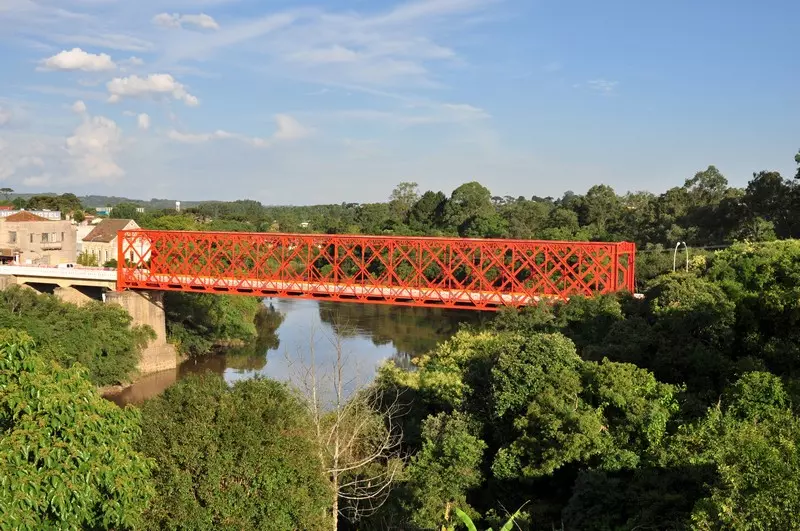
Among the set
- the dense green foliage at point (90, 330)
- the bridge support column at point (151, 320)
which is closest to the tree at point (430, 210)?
the bridge support column at point (151, 320)

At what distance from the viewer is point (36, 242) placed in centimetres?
4191

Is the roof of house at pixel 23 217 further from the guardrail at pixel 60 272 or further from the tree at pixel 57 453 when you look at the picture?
the tree at pixel 57 453

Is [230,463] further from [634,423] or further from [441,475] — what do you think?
[634,423]

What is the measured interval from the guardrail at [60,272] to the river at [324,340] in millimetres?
5396

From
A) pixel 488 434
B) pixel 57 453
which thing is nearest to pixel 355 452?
pixel 488 434

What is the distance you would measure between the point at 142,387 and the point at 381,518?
18856 mm

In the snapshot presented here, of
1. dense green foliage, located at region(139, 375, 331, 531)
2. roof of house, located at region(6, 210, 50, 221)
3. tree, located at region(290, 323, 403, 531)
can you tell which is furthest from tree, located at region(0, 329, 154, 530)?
roof of house, located at region(6, 210, 50, 221)

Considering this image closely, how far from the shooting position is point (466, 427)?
47.6 ft

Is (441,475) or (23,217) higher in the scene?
(23,217)

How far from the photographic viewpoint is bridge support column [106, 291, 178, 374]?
1260 inches

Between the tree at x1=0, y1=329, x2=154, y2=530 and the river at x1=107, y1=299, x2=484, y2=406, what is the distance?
1477 cm

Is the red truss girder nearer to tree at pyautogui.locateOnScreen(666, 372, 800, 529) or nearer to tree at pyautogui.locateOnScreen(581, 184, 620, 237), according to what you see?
tree at pyautogui.locateOnScreen(666, 372, 800, 529)

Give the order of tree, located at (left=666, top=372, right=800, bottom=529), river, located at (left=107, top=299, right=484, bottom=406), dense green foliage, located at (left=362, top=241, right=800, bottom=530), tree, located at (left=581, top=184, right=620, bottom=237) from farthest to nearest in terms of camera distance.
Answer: tree, located at (left=581, top=184, right=620, bottom=237), river, located at (left=107, top=299, right=484, bottom=406), dense green foliage, located at (left=362, top=241, right=800, bottom=530), tree, located at (left=666, top=372, right=800, bottom=529)

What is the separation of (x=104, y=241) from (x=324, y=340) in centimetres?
2057
